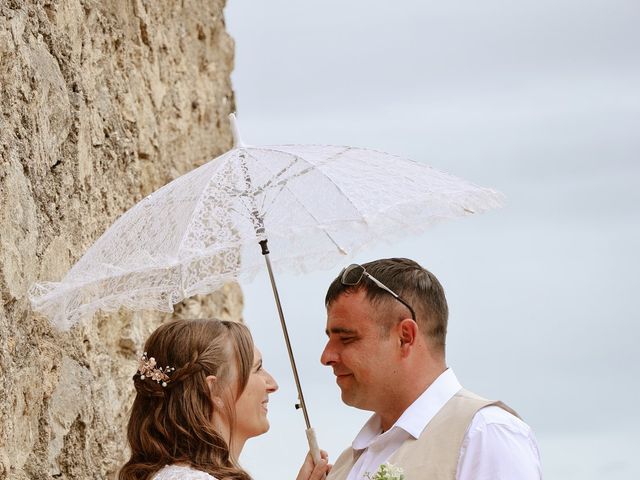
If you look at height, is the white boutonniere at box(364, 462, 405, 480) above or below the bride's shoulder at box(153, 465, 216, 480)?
above

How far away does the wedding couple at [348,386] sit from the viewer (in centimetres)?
448

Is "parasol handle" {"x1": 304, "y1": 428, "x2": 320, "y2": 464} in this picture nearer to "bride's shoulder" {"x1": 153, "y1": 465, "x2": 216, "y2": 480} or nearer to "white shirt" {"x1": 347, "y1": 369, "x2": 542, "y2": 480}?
"white shirt" {"x1": 347, "y1": 369, "x2": 542, "y2": 480}

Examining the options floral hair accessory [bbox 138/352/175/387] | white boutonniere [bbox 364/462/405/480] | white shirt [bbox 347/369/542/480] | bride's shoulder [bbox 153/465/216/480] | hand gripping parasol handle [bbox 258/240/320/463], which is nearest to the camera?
white boutonniere [bbox 364/462/405/480]

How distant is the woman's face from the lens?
187 inches

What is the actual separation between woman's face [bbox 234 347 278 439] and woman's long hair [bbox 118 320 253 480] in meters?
0.03

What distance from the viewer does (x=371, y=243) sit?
4.87m

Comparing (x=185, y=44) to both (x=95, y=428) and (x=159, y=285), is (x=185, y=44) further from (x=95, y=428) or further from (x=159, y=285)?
(x=159, y=285)

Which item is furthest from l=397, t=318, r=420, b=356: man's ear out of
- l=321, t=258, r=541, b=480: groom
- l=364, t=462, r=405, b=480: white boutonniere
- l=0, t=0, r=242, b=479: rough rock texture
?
l=0, t=0, r=242, b=479: rough rock texture

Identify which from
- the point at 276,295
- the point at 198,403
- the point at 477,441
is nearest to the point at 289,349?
the point at 276,295

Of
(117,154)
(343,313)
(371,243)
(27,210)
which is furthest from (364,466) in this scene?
(117,154)

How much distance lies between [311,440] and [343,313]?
0.55 meters

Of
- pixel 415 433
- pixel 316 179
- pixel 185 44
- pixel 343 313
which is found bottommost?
pixel 415 433

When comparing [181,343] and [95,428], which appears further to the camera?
[95,428]

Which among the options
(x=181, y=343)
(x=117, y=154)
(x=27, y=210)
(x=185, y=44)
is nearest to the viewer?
(x=181, y=343)
